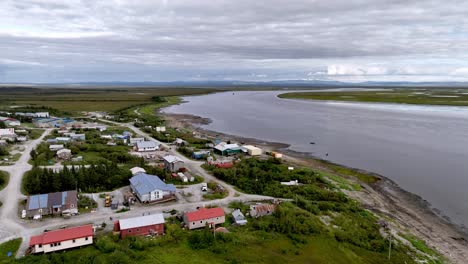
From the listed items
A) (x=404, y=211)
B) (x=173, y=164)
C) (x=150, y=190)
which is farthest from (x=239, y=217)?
(x=404, y=211)

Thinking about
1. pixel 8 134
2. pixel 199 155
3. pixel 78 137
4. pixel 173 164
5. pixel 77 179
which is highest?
pixel 8 134

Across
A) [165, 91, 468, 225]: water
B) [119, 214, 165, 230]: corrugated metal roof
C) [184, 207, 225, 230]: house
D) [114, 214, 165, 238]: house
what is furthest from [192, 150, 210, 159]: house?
[114, 214, 165, 238]: house

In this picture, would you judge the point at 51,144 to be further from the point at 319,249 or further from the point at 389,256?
the point at 389,256

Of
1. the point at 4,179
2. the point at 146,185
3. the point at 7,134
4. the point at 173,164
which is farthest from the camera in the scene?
the point at 7,134

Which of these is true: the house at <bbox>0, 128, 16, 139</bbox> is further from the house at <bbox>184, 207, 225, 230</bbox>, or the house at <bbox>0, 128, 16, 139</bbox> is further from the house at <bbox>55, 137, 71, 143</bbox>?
the house at <bbox>184, 207, 225, 230</bbox>


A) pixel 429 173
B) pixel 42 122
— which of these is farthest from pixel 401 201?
pixel 42 122

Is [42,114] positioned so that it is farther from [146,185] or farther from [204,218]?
[204,218]
